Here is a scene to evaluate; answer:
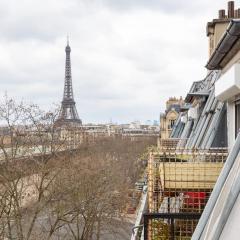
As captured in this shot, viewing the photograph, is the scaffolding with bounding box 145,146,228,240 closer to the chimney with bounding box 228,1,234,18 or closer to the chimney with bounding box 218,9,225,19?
the chimney with bounding box 228,1,234,18

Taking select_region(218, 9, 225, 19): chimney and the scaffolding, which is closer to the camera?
the scaffolding

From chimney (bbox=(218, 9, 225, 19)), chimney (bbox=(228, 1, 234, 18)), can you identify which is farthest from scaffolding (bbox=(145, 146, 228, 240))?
chimney (bbox=(218, 9, 225, 19))

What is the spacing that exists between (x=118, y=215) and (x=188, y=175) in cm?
2146

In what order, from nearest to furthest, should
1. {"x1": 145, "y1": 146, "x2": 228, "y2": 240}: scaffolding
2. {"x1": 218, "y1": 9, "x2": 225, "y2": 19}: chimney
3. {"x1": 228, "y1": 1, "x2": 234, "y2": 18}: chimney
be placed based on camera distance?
{"x1": 145, "y1": 146, "x2": 228, "y2": 240}: scaffolding < {"x1": 228, "y1": 1, "x2": 234, "y2": 18}: chimney < {"x1": 218, "y1": 9, "x2": 225, "y2": 19}: chimney

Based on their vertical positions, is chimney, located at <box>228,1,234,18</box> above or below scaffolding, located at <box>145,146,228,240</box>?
above

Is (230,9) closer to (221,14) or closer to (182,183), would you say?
(221,14)

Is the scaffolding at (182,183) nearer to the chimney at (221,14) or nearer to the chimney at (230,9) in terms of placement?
the chimney at (230,9)

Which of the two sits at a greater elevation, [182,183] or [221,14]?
[221,14]

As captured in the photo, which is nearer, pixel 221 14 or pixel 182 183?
pixel 182 183

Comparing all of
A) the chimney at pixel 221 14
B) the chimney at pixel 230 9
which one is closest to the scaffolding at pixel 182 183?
the chimney at pixel 230 9

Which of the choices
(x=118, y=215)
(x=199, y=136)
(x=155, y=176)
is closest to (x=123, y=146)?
(x=118, y=215)

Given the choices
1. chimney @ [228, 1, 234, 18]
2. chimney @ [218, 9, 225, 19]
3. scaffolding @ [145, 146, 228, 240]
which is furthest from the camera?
chimney @ [218, 9, 225, 19]

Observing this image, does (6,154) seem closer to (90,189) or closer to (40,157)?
(40,157)

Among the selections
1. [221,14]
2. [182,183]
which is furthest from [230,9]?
[182,183]
